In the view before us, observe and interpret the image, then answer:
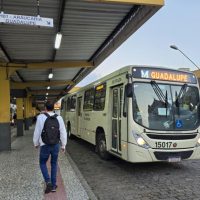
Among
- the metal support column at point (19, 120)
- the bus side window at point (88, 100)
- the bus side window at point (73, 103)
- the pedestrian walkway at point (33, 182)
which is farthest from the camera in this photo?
the metal support column at point (19, 120)

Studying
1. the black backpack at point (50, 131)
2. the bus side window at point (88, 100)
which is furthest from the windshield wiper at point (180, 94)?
the bus side window at point (88, 100)

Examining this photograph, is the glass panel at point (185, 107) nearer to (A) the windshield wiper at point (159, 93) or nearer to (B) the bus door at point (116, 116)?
(A) the windshield wiper at point (159, 93)

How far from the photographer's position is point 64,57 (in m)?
16.3

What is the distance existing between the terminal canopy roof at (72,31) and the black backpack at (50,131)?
2836mm

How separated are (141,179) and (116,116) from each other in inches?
89.2

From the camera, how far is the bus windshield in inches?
342

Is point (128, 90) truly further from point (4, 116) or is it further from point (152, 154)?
point (4, 116)

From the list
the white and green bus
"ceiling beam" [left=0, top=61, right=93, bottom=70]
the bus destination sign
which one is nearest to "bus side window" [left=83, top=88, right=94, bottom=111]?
"ceiling beam" [left=0, top=61, right=93, bottom=70]

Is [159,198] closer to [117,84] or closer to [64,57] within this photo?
[117,84]

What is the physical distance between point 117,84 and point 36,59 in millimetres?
7371

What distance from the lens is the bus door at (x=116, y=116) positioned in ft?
31.2

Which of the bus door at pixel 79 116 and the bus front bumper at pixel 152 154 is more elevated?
the bus door at pixel 79 116

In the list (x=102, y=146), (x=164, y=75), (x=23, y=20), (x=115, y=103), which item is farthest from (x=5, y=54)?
(x=164, y=75)

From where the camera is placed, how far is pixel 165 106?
29.3 feet
